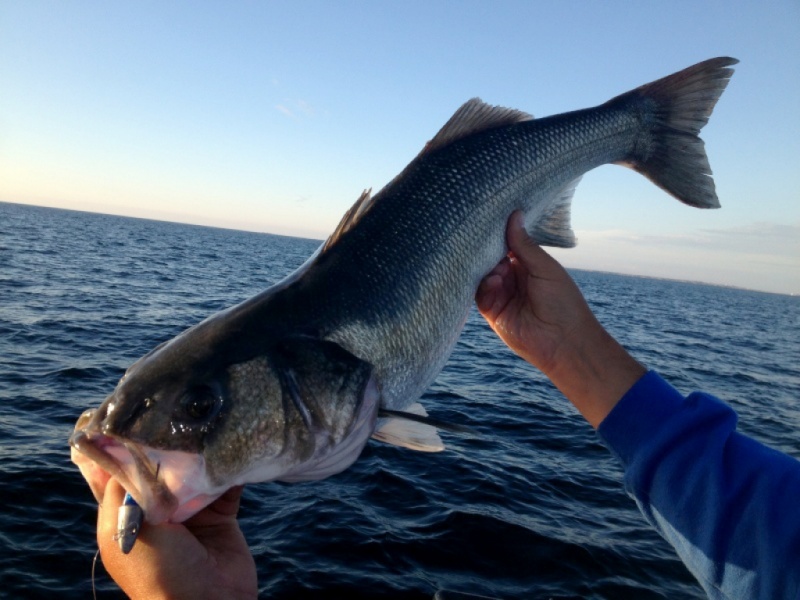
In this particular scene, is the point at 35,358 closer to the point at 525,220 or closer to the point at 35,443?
the point at 35,443

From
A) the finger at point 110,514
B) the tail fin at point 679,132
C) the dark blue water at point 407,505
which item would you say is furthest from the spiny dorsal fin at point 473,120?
the dark blue water at point 407,505

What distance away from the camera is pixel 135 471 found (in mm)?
2160

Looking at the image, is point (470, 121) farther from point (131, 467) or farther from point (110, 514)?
point (110, 514)

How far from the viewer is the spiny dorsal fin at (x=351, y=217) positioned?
329cm

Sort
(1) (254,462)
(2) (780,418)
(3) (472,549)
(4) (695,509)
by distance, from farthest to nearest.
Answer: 1. (2) (780,418)
2. (3) (472,549)
3. (1) (254,462)
4. (4) (695,509)

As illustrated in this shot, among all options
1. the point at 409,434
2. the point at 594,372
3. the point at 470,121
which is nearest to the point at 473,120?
the point at 470,121

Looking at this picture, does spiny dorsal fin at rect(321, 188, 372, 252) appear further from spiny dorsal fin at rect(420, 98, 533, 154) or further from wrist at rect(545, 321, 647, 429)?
wrist at rect(545, 321, 647, 429)

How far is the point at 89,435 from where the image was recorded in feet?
7.16

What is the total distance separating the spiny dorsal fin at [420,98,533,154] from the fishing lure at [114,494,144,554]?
2733 mm

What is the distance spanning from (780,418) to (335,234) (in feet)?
56.6

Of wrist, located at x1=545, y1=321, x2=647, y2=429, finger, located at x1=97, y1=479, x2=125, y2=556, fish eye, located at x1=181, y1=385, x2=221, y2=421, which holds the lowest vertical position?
finger, located at x1=97, y1=479, x2=125, y2=556

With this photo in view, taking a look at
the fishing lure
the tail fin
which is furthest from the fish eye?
the tail fin

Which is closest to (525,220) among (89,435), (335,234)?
(335,234)

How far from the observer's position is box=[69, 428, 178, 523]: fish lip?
2123mm
